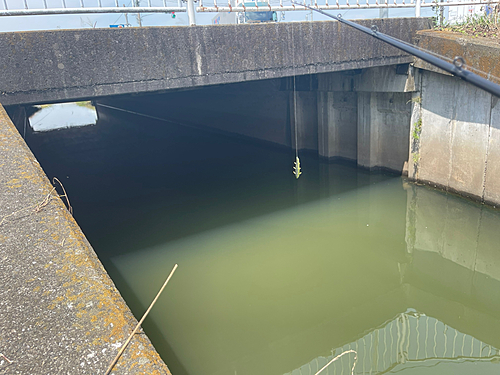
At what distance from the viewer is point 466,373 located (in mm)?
4098

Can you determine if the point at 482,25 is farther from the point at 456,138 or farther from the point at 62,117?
the point at 62,117

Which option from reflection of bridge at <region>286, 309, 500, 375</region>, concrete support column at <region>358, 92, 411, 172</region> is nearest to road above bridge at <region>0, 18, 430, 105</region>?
concrete support column at <region>358, 92, 411, 172</region>

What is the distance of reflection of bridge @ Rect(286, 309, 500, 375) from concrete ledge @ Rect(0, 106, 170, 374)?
10.0 feet

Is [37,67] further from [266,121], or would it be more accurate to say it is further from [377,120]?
[266,121]

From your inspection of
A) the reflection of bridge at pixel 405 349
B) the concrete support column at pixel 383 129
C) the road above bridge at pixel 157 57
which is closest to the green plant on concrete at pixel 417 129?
the concrete support column at pixel 383 129

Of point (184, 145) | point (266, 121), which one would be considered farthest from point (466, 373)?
point (184, 145)

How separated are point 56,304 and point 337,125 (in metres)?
10.8

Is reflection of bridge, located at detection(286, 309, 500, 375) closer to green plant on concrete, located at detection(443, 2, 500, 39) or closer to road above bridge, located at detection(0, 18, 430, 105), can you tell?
road above bridge, located at detection(0, 18, 430, 105)

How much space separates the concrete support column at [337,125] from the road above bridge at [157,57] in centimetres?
391

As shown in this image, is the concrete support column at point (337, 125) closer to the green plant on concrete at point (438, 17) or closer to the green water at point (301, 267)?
the green water at point (301, 267)

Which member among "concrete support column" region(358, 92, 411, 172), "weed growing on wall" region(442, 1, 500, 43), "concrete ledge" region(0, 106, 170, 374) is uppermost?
"weed growing on wall" region(442, 1, 500, 43)

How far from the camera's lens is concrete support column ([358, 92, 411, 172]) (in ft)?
31.7

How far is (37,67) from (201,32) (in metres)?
2.21

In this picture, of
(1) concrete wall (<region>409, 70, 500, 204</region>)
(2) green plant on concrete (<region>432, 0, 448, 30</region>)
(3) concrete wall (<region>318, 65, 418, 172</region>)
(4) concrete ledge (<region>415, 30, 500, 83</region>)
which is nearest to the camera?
(4) concrete ledge (<region>415, 30, 500, 83</region>)
